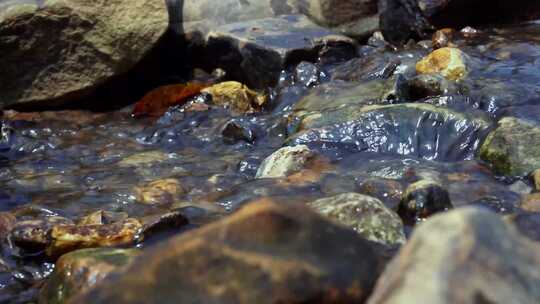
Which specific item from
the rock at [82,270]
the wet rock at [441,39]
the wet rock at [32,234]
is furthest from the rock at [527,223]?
the wet rock at [441,39]

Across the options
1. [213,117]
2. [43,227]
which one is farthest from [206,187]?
[213,117]

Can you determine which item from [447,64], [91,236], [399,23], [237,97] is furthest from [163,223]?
[399,23]

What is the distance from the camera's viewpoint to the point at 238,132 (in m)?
7.16

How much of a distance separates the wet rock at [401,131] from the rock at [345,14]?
9.05ft

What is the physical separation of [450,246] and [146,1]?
6.90 m

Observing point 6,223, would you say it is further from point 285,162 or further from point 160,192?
point 285,162

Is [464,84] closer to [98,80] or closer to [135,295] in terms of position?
[98,80]

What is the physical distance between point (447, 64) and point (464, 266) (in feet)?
19.7

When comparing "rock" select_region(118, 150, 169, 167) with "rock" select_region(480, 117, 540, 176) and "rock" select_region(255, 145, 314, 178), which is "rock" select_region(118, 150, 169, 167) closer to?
"rock" select_region(255, 145, 314, 178)

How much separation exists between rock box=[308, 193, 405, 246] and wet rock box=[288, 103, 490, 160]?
215 cm

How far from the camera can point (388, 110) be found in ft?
21.8

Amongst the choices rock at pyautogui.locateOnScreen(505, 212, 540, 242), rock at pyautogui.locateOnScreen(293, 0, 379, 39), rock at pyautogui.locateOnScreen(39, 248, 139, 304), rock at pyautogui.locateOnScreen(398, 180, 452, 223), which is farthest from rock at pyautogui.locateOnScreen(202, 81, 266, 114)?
rock at pyautogui.locateOnScreen(39, 248, 139, 304)

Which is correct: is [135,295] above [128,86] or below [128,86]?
above

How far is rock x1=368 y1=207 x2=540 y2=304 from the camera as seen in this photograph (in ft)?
6.17
